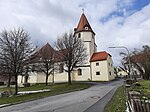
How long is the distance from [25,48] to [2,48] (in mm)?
3030

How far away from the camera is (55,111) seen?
39.4 feet

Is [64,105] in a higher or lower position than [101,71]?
lower

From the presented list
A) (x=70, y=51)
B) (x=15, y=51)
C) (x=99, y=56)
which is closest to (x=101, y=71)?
(x=99, y=56)

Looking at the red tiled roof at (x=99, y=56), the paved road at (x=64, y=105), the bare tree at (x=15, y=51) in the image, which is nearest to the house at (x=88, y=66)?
the red tiled roof at (x=99, y=56)

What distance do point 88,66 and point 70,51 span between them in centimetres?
1671

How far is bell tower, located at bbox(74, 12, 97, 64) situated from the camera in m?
57.1

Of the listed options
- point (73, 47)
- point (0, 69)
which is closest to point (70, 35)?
point (73, 47)

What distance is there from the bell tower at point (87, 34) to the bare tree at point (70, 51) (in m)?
14.6

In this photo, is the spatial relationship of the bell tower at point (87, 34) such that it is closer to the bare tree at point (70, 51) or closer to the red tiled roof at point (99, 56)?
the red tiled roof at point (99, 56)

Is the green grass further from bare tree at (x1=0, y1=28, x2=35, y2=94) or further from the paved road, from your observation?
bare tree at (x1=0, y1=28, x2=35, y2=94)

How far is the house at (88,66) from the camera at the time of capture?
5261cm

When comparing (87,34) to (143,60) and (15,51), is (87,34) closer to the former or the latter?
(143,60)

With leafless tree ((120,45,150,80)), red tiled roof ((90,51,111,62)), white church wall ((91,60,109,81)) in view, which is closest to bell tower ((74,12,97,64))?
red tiled roof ((90,51,111,62))

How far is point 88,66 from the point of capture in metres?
55.4
